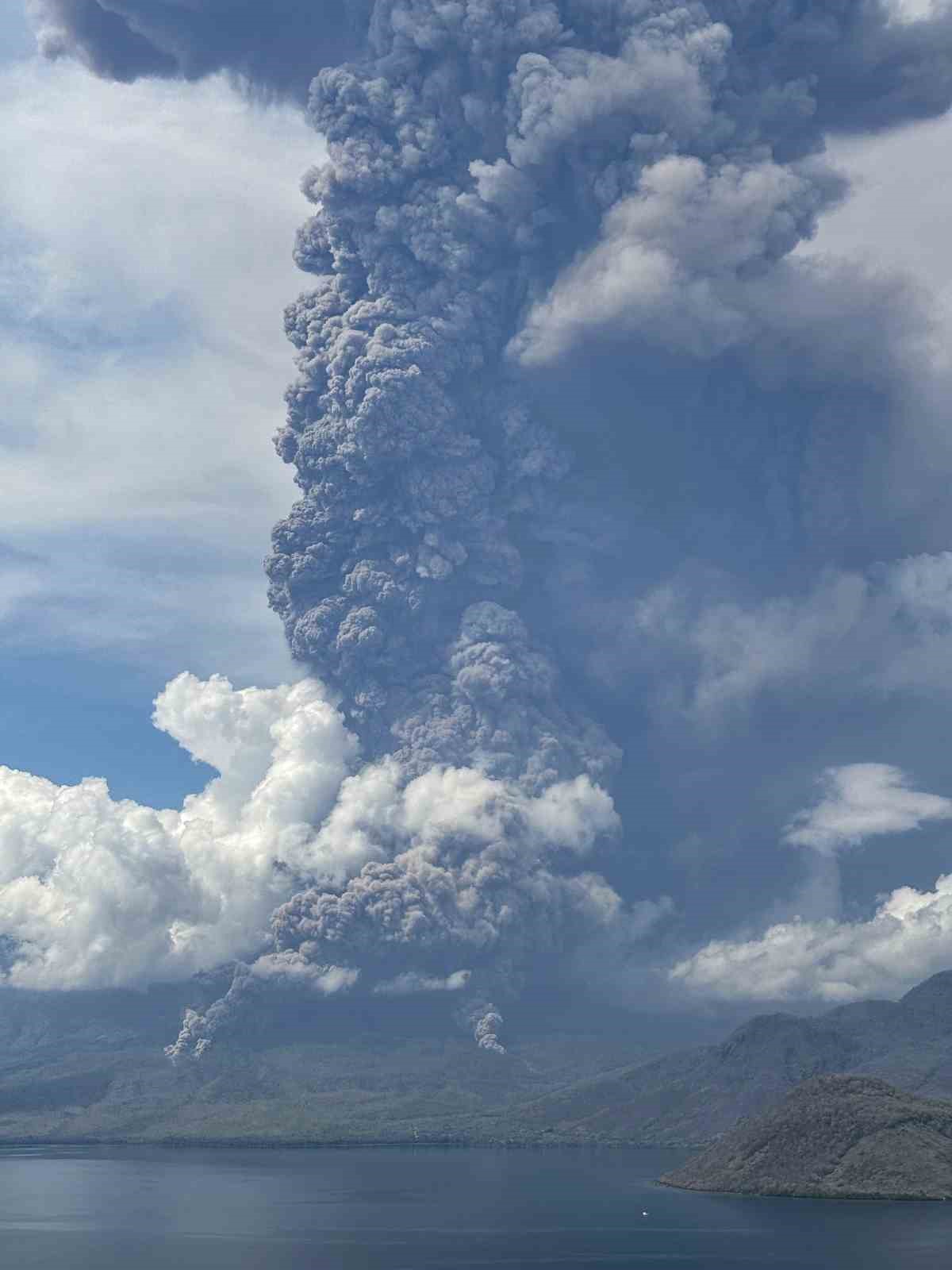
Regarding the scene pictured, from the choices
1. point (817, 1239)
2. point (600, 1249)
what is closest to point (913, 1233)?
point (817, 1239)

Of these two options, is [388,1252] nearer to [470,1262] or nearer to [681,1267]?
[470,1262]

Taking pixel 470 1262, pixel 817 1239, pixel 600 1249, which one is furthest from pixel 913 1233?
pixel 470 1262

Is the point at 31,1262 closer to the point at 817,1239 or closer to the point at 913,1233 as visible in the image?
the point at 817,1239

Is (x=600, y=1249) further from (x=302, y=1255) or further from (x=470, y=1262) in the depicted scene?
(x=302, y=1255)

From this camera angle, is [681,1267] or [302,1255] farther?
[302,1255]

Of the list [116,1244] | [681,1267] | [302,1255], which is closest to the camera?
[681,1267]

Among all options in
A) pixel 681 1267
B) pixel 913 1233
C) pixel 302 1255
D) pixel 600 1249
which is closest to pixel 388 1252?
pixel 302 1255

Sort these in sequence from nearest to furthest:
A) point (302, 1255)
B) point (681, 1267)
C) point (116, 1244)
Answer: point (681, 1267) → point (302, 1255) → point (116, 1244)

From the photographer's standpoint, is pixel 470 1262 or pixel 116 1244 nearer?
pixel 470 1262
